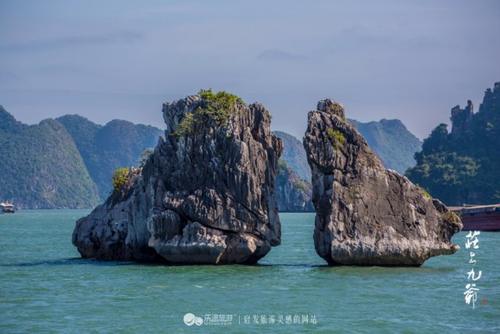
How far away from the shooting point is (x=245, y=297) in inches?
1497

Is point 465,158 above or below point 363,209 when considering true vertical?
above

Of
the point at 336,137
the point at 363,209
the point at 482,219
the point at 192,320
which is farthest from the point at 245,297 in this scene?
the point at 482,219

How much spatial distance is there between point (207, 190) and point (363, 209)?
7.03m

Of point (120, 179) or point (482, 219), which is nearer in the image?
point (120, 179)

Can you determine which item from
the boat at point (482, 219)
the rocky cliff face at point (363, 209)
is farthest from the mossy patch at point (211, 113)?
the boat at point (482, 219)

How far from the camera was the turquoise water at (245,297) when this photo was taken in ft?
108

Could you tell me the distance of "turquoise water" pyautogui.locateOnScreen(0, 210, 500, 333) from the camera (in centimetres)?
3281

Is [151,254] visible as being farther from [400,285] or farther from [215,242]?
[400,285]

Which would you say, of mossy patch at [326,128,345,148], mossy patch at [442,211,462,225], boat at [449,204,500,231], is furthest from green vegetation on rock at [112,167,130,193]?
boat at [449,204,500,231]

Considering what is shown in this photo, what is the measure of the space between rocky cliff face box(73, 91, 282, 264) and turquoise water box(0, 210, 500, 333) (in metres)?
1.12

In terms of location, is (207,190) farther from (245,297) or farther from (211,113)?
(245,297)

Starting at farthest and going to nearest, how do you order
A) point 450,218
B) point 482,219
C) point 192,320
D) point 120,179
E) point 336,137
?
point 482,219 → point 120,179 → point 336,137 → point 450,218 → point 192,320

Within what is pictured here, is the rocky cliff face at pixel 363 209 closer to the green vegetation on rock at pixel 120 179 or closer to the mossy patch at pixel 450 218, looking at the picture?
the mossy patch at pixel 450 218

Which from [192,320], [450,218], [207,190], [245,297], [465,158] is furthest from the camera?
[465,158]
